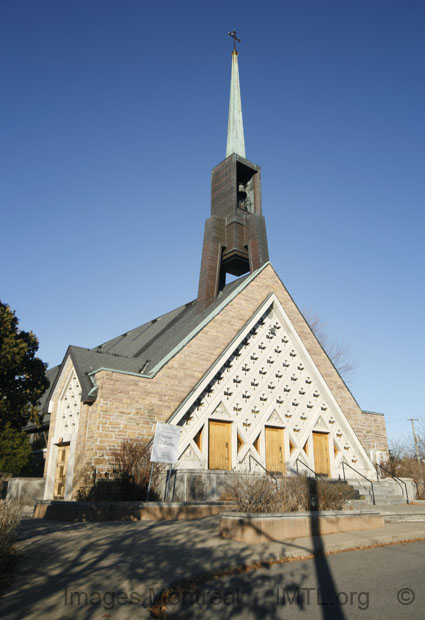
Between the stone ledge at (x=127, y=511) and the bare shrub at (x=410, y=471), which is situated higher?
the bare shrub at (x=410, y=471)

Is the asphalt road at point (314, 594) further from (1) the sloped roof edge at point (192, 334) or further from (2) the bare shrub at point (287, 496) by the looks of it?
(1) the sloped roof edge at point (192, 334)

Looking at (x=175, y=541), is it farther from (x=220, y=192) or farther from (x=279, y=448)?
(x=220, y=192)

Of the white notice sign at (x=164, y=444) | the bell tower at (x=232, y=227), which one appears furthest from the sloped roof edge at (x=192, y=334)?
the white notice sign at (x=164, y=444)

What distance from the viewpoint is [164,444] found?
13109mm

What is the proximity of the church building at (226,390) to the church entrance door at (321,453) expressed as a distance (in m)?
0.06

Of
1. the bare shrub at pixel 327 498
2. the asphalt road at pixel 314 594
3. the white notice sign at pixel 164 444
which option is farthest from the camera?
the white notice sign at pixel 164 444

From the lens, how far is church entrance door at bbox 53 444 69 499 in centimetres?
1812

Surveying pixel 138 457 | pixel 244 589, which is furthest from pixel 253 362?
pixel 244 589

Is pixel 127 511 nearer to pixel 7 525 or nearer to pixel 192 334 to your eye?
pixel 7 525

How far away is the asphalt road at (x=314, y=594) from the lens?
5.27 meters

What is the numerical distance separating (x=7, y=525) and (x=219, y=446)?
37.5 ft

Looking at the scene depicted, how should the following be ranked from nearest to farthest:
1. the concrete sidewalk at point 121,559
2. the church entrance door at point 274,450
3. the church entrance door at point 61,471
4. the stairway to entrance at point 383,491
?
the concrete sidewalk at point 121,559 < the stairway to entrance at point 383,491 < the church entrance door at point 61,471 < the church entrance door at point 274,450

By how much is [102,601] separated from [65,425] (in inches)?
555

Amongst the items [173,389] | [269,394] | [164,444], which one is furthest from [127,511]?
[269,394]
